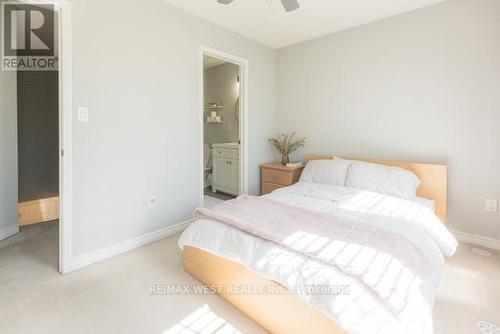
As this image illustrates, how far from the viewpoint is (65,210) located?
6.82ft

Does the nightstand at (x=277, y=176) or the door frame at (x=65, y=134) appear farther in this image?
the nightstand at (x=277, y=176)

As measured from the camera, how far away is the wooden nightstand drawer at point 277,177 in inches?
139

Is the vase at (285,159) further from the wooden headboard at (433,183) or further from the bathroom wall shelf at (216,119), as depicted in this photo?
the bathroom wall shelf at (216,119)

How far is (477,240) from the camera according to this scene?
2.60 m

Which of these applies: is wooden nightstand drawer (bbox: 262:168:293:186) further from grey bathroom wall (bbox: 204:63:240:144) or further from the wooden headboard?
the wooden headboard

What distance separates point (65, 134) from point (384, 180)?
2.92m

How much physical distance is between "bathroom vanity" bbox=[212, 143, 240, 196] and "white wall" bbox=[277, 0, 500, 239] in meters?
1.36

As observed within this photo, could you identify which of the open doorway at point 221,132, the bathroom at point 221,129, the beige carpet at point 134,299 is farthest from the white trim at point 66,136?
the bathroom at point 221,129

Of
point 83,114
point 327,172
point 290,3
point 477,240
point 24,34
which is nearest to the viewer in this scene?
point 290,3

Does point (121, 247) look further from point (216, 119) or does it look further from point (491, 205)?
point (491, 205)

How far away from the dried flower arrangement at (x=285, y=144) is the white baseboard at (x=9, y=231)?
3297 millimetres

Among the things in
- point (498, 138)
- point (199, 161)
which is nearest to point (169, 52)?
point (199, 161)

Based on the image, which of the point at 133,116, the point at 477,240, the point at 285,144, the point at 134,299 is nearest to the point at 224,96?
the point at 285,144

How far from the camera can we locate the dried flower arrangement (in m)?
3.87
